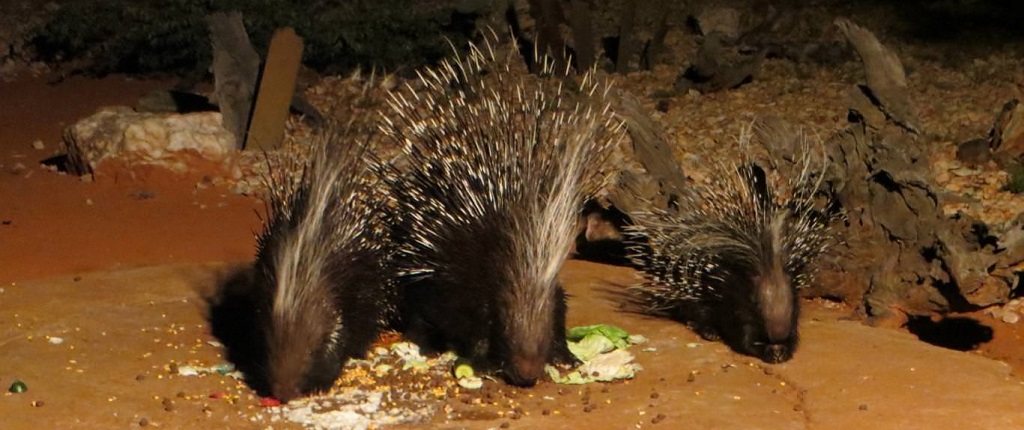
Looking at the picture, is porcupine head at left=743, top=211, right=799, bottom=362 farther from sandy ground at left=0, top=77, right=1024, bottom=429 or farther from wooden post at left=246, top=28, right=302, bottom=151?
wooden post at left=246, top=28, right=302, bottom=151

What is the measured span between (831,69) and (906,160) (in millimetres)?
4930

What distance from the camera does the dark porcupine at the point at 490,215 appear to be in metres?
4.91

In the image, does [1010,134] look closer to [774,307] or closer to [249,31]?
[774,307]

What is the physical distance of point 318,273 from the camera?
477 centimetres

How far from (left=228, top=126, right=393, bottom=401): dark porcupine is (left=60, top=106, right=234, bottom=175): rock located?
391 centimetres

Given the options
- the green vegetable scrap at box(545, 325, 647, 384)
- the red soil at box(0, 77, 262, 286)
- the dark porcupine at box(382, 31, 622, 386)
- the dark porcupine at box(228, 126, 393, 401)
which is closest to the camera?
the dark porcupine at box(228, 126, 393, 401)

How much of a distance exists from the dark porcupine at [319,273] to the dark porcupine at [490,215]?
0.26 meters

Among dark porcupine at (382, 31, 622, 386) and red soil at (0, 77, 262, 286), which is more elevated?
dark porcupine at (382, 31, 622, 386)

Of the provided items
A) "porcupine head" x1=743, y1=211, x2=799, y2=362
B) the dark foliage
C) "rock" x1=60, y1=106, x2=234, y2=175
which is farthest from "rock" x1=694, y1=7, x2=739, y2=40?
"porcupine head" x1=743, y1=211, x2=799, y2=362

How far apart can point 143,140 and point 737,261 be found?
15.6 ft

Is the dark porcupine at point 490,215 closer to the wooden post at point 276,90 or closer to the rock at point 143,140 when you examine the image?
the wooden post at point 276,90

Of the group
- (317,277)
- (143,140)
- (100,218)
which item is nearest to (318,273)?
(317,277)

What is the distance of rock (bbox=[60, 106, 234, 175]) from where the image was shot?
29.2ft

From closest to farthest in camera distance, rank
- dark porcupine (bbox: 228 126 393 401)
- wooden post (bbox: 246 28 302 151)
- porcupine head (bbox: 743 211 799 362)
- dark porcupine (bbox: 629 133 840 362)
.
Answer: dark porcupine (bbox: 228 126 393 401) < porcupine head (bbox: 743 211 799 362) < dark porcupine (bbox: 629 133 840 362) < wooden post (bbox: 246 28 302 151)
